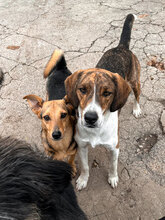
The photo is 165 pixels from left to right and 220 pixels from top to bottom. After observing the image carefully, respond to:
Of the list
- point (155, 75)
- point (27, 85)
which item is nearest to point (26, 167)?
point (27, 85)

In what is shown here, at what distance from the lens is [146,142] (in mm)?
3055

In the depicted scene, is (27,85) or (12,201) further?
(27,85)

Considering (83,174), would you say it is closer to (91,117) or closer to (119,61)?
(91,117)

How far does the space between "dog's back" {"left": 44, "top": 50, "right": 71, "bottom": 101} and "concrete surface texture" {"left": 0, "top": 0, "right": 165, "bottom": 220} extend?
2.11 ft

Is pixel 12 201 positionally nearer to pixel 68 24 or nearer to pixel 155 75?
pixel 155 75

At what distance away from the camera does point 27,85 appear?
13.1ft

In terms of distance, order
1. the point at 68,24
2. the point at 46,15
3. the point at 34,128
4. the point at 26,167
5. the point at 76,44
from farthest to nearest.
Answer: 1. the point at 46,15
2. the point at 68,24
3. the point at 76,44
4. the point at 34,128
5. the point at 26,167

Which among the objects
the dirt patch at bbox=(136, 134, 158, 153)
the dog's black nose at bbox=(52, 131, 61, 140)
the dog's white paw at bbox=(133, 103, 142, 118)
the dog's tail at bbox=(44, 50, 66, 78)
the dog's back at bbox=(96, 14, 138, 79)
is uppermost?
the dog's back at bbox=(96, 14, 138, 79)

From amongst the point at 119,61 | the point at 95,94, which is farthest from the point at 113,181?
the point at 119,61

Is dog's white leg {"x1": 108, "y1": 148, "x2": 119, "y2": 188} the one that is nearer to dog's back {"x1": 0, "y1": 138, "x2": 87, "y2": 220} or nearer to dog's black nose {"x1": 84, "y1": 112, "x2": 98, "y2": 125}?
dog's black nose {"x1": 84, "y1": 112, "x2": 98, "y2": 125}

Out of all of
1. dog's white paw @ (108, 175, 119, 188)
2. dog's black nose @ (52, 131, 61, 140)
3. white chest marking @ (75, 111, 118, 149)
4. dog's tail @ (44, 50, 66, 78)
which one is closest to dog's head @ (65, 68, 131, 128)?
white chest marking @ (75, 111, 118, 149)

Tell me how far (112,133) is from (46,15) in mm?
4723

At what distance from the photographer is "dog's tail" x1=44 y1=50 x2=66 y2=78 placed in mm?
2969

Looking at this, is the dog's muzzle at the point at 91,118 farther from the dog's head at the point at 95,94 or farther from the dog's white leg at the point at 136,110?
the dog's white leg at the point at 136,110
